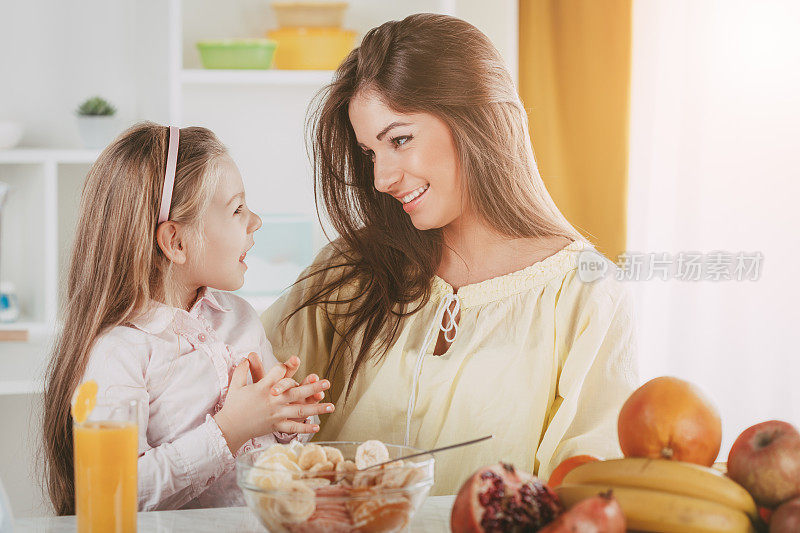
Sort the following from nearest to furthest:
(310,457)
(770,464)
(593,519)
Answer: (593,519) → (770,464) → (310,457)

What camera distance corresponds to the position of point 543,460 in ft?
5.26

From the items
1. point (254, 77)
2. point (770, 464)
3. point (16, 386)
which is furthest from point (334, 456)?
point (254, 77)

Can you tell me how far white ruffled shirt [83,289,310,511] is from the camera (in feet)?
4.52

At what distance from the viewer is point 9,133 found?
273 cm

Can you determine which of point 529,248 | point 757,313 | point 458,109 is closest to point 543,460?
point 529,248

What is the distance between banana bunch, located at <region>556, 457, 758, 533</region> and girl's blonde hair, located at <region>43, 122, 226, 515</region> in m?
0.84

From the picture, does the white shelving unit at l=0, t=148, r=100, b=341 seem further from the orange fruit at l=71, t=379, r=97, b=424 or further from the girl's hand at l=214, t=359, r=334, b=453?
the orange fruit at l=71, t=379, r=97, b=424

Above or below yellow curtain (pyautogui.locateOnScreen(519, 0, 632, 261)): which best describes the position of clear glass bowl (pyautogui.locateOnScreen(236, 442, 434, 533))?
below

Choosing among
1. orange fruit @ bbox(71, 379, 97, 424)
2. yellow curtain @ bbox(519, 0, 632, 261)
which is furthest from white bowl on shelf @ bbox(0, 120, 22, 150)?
orange fruit @ bbox(71, 379, 97, 424)

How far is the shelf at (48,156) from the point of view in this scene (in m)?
2.69

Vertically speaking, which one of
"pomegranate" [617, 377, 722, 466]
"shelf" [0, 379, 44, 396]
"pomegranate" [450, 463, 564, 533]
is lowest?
"shelf" [0, 379, 44, 396]

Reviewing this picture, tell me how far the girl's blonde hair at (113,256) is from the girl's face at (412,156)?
30 cm

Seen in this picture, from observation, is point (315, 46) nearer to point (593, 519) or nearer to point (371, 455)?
point (371, 455)

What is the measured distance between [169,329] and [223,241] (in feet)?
0.59
